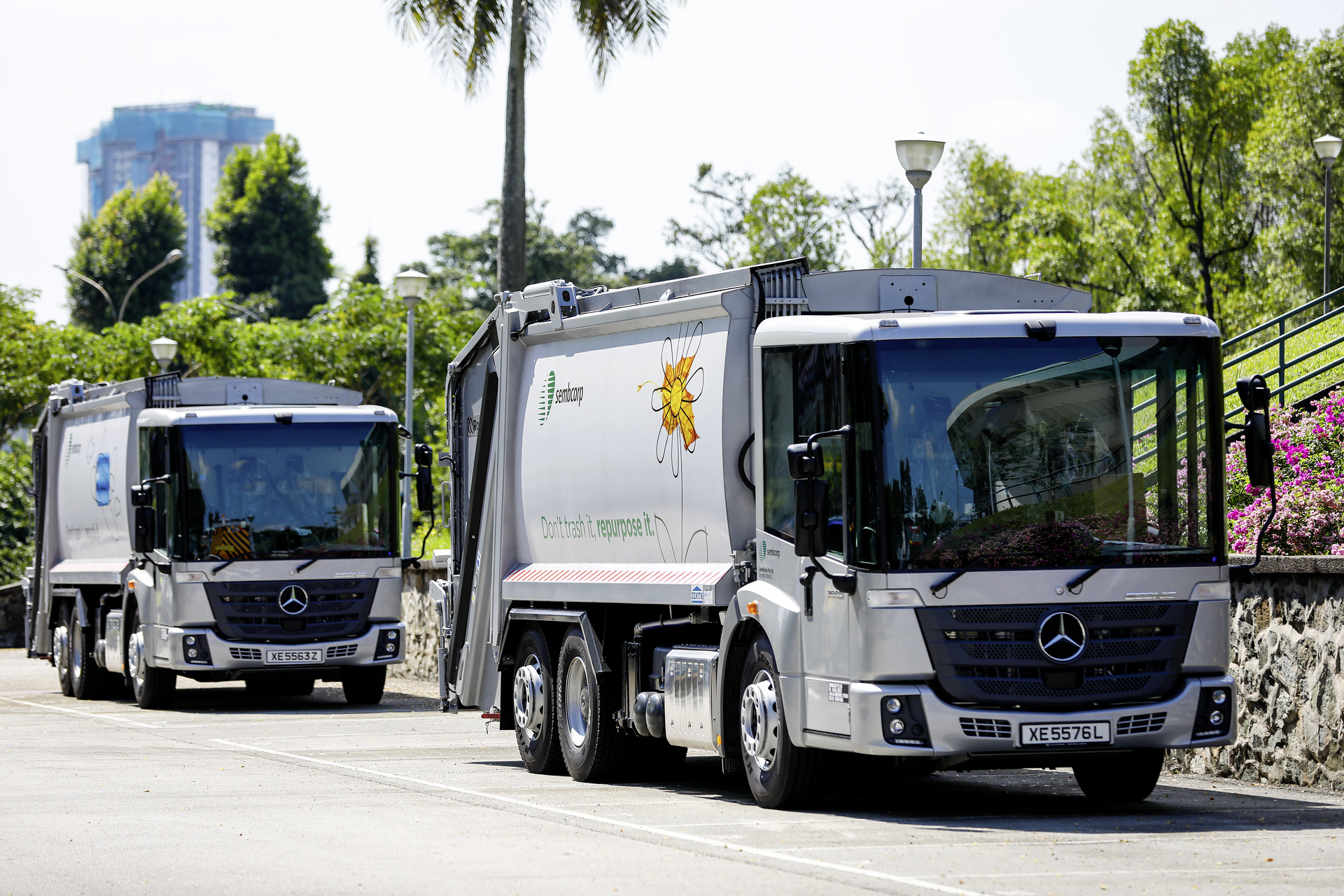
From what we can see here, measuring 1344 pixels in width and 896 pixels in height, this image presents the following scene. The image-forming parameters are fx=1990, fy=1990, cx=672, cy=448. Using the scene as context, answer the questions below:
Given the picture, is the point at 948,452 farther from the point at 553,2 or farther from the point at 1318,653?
the point at 553,2

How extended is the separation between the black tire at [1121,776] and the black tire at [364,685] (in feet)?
37.4

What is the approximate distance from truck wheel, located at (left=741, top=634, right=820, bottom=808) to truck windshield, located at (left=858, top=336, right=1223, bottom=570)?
129 cm

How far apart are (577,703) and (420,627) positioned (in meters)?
13.5

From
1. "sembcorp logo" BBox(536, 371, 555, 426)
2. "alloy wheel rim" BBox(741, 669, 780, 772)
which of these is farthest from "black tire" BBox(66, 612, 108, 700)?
"alloy wheel rim" BBox(741, 669, 780, 772)

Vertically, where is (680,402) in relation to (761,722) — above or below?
above

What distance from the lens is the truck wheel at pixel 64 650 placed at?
24672 mm

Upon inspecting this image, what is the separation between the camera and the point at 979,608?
10.2 metres

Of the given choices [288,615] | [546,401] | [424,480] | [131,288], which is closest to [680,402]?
[546,401]

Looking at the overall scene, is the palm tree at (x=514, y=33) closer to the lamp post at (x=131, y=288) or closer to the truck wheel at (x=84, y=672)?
the truck wheel at (x=84, y=672)

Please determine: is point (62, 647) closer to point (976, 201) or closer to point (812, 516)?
point (812, 516)

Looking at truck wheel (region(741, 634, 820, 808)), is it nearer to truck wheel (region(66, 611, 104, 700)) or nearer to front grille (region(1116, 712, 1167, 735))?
front grille (region(1116, 712, 1167, 735))

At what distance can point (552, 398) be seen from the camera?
1412 cm

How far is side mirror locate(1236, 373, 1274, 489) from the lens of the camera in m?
10.3

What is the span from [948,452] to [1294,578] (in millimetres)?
3383
